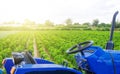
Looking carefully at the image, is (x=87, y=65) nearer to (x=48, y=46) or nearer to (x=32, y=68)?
(x=32, y=68)

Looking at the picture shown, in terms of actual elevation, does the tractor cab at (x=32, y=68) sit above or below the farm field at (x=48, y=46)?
above

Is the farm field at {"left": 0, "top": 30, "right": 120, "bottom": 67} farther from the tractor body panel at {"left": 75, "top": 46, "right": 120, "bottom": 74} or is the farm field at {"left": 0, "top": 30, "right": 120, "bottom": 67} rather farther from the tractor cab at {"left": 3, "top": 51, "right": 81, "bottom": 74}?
the tractor body panel at {"left": 75, "top": 46, "right": 120, "bottom": 74}

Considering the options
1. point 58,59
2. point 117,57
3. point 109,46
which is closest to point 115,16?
point 109,46

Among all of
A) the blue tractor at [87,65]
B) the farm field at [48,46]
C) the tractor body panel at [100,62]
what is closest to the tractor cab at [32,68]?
the blue tractor at [87,65]

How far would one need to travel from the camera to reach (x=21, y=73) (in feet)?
11.5

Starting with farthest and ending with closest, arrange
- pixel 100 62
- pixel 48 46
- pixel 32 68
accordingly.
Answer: pixel 48 46 < pixel 100 62 < pixel 32 68

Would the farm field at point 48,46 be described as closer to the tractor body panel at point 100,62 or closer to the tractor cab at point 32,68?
the tractor cab at point 32,68

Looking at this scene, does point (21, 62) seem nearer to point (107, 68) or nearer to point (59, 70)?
point (59, 70)

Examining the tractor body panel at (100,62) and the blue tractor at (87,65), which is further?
the tractor body panel at (100,62)

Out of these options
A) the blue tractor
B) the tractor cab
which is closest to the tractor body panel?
the blue tractor

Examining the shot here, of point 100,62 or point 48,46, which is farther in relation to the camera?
point 48,46

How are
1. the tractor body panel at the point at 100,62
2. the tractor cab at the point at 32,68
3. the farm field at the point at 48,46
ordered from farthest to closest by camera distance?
the farm field at the point at 48,46, the tractor body panel at the point at 100,62, the tractor cab at the point at 32,68

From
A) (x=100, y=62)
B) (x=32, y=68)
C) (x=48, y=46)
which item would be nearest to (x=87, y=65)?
(x=100, y=62)

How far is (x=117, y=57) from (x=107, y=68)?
226 mm
